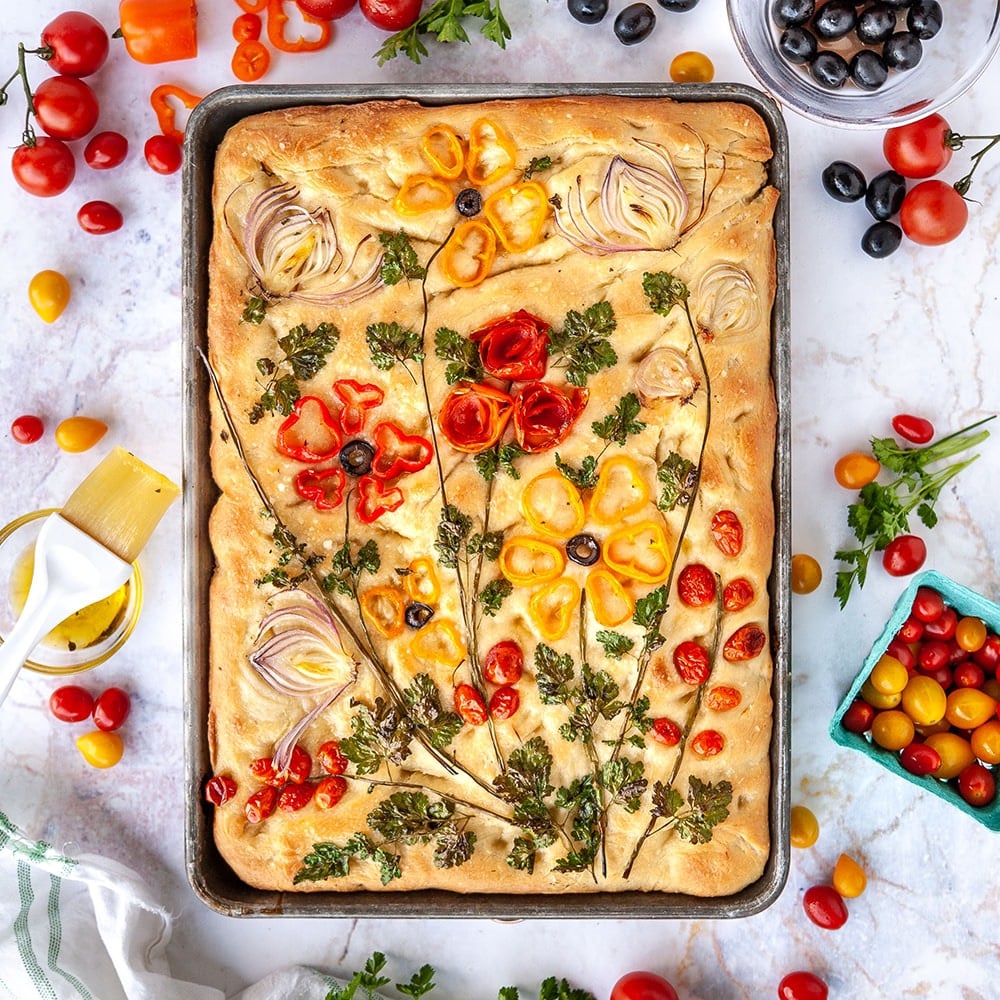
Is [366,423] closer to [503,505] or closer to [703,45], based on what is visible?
[503,505]

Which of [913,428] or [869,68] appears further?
[913,428]

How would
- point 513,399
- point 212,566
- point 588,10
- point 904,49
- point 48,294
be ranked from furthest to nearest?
point 48,294 → point 588,10 → point 904,49 → point 212,566 → point 513,399

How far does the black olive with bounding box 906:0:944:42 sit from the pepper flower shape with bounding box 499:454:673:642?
1491 mm

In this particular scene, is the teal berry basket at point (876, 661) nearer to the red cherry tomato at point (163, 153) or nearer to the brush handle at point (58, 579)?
the brush handle at point (58, 579)

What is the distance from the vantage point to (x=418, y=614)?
106 inches

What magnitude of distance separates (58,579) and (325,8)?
71.3 inches

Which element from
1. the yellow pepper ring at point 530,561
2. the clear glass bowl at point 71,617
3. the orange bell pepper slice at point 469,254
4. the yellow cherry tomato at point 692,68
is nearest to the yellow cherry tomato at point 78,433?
the clear glass bowl at point 71,617

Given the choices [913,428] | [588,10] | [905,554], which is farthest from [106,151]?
[905,554]

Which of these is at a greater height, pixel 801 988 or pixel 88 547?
pixel 88 547

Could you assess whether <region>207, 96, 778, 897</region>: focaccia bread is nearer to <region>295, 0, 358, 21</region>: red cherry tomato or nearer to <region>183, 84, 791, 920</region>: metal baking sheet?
<region>183, 84, 791, 920</region>: metal baking sheet

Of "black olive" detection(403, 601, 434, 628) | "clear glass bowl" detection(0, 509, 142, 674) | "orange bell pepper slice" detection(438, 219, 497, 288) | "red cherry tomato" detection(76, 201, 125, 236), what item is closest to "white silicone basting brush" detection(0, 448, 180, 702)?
"clear glass bowl" detection(0, 509, 142, 674)

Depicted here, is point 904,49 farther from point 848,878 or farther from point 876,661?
point 848,878

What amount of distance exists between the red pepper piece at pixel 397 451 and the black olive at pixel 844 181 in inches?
57.7

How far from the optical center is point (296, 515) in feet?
8.90
